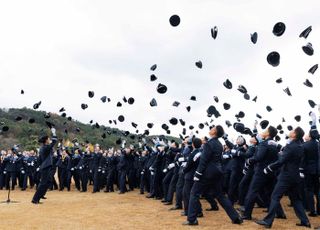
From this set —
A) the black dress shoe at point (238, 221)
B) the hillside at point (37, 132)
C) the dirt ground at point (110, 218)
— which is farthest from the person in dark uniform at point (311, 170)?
the hillside at point (37, 132)

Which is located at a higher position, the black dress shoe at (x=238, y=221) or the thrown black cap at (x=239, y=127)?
the thrown black cap at (x=239, y=127)

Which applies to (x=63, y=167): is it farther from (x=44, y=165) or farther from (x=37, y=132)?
(x=37, y=132)

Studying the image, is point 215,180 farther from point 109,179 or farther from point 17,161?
point 17,161

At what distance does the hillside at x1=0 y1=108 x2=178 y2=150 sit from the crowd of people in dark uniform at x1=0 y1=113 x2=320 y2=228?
108ft

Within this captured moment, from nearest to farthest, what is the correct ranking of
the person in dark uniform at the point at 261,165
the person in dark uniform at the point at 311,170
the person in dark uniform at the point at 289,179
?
the person in dark uniform at the point at 289,179 → the person in dark uniform at the point at 261,165 → the person in dark uniform at the point at 311,170

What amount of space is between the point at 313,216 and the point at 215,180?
3.44m

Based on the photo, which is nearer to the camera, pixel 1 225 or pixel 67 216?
pixel 1 225

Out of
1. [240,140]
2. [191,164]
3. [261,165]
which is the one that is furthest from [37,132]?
[261,165]

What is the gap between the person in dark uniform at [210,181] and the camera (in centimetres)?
959

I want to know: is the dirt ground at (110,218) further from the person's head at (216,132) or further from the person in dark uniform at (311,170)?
the person's head at (216,132)

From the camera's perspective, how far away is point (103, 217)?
11375mm

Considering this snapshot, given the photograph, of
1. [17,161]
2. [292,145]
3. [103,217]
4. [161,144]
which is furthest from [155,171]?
[17,161]

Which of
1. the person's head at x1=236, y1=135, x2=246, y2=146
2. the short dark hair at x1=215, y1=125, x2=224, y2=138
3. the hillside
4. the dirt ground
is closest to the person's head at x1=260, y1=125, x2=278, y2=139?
the short dark hair at x1=215, y1=125, x2=224, y2=138

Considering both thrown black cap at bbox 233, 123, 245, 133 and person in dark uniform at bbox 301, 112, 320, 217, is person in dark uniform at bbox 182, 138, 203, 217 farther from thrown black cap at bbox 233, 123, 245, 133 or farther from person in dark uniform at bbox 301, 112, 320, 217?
thrown black cap at bbox 233, 123, 245, 133
